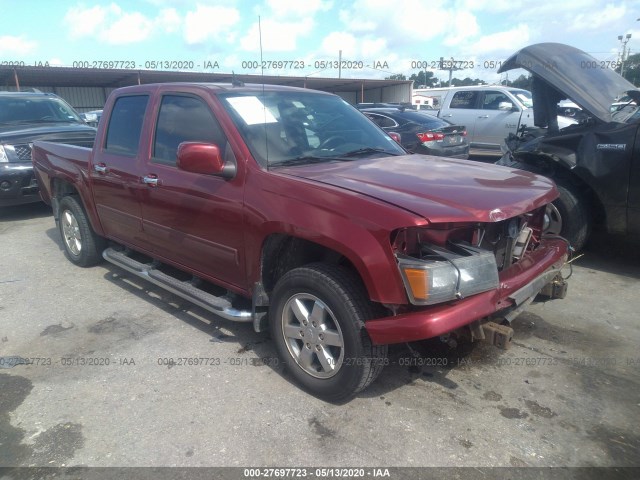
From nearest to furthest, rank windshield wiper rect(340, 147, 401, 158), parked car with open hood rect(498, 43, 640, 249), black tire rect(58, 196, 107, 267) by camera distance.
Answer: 1. windshield wiper rect(340, 147, 401, 158)
2. parked car with open hood rect(498, 43, 640, 249)
3. black tire rect(58, 196, 107, 267)

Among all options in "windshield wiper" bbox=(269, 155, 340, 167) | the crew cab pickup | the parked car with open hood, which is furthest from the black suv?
the crew cab pickup

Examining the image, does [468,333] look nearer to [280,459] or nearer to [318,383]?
[318,383]

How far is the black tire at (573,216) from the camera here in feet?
16.7

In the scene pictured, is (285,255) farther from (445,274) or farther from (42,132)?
(42,132)

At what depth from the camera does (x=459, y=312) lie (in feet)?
8.27

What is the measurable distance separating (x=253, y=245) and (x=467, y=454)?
1.71 metres

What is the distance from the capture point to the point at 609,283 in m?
4.79

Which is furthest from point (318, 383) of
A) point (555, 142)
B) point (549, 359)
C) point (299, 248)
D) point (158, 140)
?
point (555, 142)

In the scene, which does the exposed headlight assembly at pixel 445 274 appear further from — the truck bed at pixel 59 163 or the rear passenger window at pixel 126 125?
the truck bed at pixel 59 163

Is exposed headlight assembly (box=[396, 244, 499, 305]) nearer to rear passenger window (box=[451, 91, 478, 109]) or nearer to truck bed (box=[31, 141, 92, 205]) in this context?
truck bed (box=[31, 141, 92, 205])

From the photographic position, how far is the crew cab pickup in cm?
1181

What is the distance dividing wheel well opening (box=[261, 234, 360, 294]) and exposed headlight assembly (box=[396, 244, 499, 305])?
0.69 meters

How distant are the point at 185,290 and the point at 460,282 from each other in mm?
2152

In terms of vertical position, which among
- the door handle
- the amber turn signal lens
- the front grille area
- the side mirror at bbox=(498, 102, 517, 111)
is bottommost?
the amber turn signal lens
